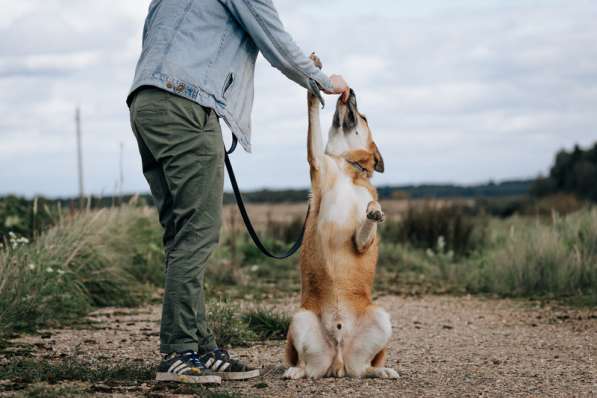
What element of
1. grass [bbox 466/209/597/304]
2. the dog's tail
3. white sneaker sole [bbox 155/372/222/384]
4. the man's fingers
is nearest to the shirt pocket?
the man's fingers

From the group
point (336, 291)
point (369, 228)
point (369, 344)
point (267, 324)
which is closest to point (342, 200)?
point (369, 228)

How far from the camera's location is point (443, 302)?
9922mm

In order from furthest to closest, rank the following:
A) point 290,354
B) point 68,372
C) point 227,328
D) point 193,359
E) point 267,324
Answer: point 267,324
point 227,328
point 290,354
point 68,372
point 193,359

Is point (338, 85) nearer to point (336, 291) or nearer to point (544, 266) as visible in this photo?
point (336, 291)

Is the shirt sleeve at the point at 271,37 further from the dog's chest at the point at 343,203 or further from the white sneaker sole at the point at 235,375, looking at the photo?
the white sneaker sole at the point at 235,375

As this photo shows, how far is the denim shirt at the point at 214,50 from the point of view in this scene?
15.6ft

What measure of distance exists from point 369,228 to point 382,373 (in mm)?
941

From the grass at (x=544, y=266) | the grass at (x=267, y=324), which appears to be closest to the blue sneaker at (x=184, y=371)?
the grass at (x=267, y=324)

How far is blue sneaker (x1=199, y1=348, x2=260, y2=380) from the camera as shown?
5133mm

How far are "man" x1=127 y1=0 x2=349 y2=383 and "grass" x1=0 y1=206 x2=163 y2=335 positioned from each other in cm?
253

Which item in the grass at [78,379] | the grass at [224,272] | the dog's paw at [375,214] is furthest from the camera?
the grass at [224,272]

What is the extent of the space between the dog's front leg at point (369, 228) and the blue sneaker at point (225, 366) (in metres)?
1.07

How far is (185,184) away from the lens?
15.8 ft

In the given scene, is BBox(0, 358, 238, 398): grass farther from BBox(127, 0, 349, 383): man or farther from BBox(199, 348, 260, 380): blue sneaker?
BBox(199, 348, 260, 380): blue sneaker
